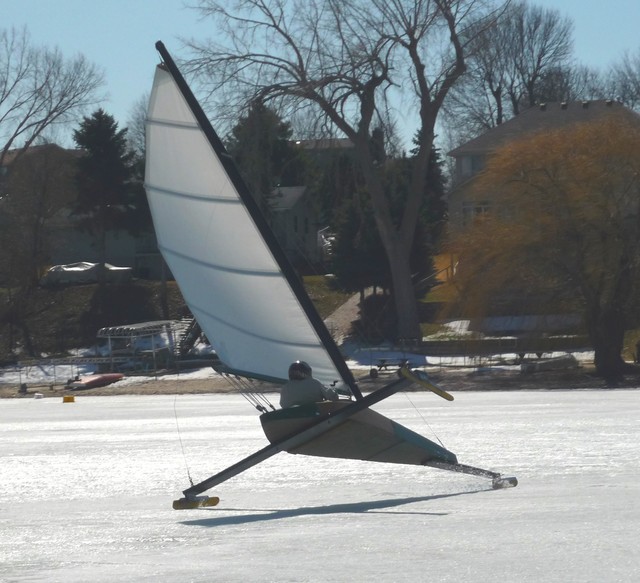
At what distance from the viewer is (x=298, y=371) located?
977cm

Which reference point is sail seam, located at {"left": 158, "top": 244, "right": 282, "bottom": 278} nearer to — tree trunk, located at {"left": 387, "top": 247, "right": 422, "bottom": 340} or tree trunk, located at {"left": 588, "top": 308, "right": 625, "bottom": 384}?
tree trunk, located at {"left": 588, "top": 308, "right": 625, "bottom": 384}

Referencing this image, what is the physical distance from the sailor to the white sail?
0.76 meters

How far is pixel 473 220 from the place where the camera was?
2989 centimetres

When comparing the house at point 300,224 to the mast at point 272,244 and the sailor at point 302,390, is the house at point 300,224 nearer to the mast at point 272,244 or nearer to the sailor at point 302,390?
the mast at point 272,244

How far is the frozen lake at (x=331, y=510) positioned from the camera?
21.8 ft

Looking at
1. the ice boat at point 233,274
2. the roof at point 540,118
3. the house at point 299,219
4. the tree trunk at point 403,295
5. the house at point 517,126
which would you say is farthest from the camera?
the house at point 299,219

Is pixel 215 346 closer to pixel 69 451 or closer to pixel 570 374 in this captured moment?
pixel 69 451

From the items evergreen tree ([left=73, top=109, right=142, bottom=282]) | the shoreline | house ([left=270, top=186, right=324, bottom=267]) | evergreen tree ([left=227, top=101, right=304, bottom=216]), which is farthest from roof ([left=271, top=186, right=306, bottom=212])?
the shoreline

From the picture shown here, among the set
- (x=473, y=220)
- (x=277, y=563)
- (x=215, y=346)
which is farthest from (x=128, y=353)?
(x=277, y=563)

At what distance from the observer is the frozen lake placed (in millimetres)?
6641

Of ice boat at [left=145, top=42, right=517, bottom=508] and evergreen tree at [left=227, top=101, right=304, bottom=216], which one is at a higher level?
evergreen tree at [left=227, top=101, right=304, bottom=216]

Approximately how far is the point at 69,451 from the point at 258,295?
492 cm

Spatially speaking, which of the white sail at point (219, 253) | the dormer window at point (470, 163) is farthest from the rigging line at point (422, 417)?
the dormer window at point (470, 163)

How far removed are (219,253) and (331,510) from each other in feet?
9.97
